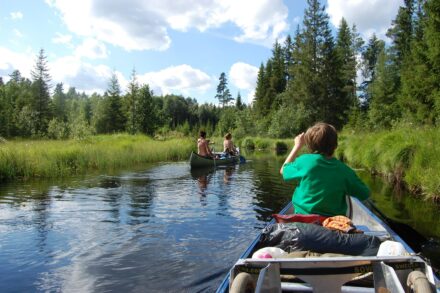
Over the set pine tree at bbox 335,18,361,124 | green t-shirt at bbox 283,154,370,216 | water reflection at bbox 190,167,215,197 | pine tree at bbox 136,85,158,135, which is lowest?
water reflection at bbox 190,167,215,197

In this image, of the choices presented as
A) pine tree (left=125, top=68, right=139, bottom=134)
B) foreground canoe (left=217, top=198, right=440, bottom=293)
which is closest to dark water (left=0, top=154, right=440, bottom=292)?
foreground canoe (left=217, top=198, right=440, bottom=293)

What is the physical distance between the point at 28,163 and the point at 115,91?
40541mm

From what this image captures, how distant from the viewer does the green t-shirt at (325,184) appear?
356cm

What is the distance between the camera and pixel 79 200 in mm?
9766

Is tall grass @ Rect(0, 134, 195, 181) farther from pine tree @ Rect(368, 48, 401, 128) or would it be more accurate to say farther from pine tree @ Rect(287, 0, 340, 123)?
pine tree @ Rect(287, 0, 340, 123)

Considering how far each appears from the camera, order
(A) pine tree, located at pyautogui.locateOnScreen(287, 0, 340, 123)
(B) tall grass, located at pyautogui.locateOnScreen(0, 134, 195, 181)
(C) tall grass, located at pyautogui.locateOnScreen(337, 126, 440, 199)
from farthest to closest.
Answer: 1. (A) pine tree, located at pyautogui.locateOnScreen(287, 0, 340, 123)
2. (B) tall grass, located at pyautogui.locateOnScreen(0, 134, 195, 181)
3. (C) tall grass, located at pyautogui.locateOnScreen(337, 126, 440, 199)

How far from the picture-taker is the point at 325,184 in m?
3.57

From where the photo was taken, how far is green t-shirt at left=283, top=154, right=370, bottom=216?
11.7 feet

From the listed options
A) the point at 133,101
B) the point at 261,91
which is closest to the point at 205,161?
the point at 133,101

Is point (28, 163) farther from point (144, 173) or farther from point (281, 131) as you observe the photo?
point (281, 131)

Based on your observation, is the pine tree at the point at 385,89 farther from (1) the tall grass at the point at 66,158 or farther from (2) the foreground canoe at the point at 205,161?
(1) the tall grass at the point at 66,158

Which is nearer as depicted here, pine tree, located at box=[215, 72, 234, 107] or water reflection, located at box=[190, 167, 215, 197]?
water reflection, located at box=[190, 167, 215, 197]

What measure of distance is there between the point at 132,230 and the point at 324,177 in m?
4.56

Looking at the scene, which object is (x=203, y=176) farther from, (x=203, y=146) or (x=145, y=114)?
(x=145, y=114)
